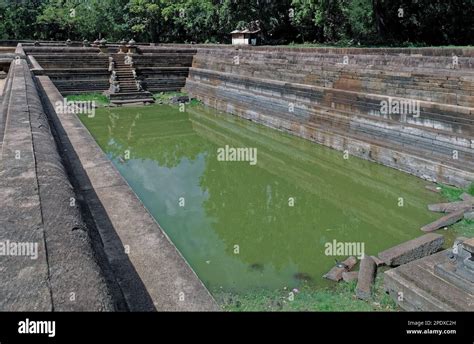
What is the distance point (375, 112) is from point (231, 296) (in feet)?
20.5

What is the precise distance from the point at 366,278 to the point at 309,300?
Answer: 2.23 feet

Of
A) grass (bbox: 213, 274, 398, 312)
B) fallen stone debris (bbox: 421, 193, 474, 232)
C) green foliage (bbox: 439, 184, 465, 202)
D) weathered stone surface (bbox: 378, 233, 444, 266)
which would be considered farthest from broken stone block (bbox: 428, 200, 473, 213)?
grass (bbox: 213, 274, 398, 312)

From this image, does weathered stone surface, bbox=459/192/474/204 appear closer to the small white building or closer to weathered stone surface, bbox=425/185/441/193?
weathered stone surface, bbox=425/185/441/193

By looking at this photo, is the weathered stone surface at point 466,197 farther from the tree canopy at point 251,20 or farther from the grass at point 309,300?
the tree canopy at point 251,20

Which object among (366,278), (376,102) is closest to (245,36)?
(376,102)

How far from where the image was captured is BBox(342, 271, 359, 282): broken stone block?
4555 millimetres

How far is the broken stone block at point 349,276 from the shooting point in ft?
14.9

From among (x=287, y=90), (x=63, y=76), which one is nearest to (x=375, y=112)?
(x=287, y=90)

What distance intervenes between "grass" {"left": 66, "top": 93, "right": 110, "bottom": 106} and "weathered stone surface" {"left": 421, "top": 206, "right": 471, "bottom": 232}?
13439 millimetres

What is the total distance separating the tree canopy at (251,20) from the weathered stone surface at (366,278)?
16.9m

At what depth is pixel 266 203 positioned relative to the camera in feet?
23.2

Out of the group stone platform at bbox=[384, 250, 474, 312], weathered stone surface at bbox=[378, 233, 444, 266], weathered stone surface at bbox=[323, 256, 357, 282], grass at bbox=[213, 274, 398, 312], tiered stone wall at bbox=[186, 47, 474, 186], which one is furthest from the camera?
tiered stone wall at bbox=[186, 47, 474, 186]

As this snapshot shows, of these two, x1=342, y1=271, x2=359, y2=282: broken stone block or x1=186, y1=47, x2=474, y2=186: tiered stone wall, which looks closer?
x1=342, y1=271, x2=359, y2=282: broken stone block

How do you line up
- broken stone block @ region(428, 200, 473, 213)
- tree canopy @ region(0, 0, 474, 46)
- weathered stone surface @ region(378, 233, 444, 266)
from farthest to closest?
tree canopy @ region(0, 0, 474, 46)
broken stone block @ region(428, 200, 473, 213)
weathered stone surface @ region(378, 233, 444, 266)
